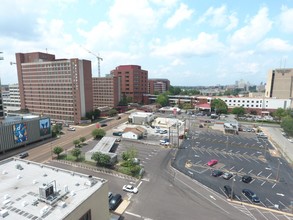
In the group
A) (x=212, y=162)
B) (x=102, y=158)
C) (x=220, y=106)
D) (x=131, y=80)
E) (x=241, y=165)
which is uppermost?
(x=131, y=80)

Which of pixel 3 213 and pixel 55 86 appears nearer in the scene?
pixel 3 213

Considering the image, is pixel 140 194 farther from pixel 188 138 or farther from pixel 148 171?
pixel 188 138

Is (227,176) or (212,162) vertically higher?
(212,162)

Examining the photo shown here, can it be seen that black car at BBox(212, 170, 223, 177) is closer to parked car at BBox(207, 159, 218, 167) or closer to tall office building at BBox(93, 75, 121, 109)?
parked car at BBox(207, 159, 218, 167)

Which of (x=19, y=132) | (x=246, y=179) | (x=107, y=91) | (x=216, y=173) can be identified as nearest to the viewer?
(x=246, y=179)

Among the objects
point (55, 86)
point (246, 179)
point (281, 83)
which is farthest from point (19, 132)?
point (281, 83)

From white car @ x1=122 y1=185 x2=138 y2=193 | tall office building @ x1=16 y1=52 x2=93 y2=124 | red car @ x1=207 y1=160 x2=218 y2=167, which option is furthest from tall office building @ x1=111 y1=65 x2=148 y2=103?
white car @ x1=122 y1=185 x2=138 y2=193

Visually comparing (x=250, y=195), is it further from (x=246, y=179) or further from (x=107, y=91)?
(x=107, y=91)
